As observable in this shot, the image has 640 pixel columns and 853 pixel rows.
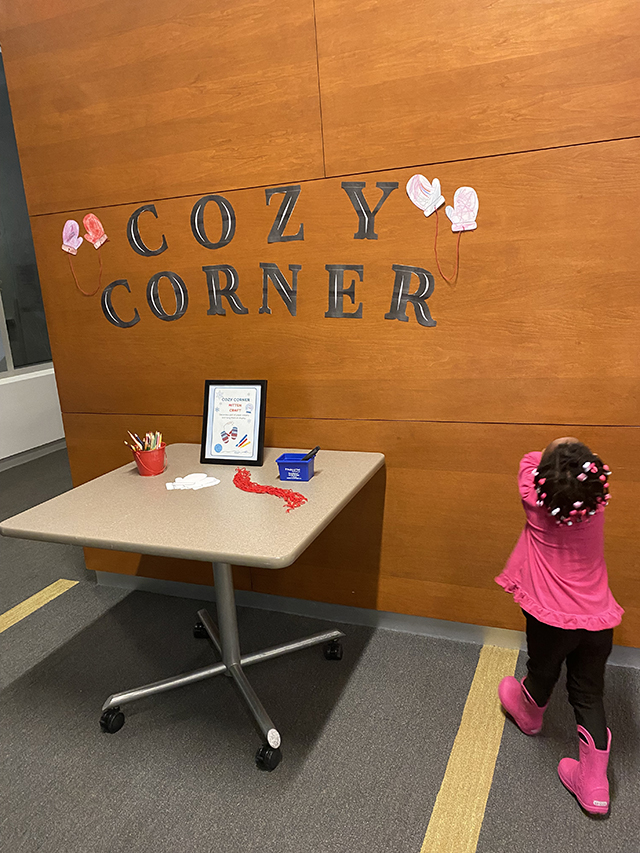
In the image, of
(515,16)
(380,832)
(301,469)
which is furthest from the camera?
(301,469)

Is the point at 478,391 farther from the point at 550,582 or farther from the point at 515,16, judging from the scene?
the point at 515,16

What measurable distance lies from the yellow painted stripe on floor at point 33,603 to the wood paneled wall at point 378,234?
2.91ft

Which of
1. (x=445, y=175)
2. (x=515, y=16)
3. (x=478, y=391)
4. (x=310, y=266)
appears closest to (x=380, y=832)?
(x=478, y=391)

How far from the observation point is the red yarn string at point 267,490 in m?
1.71

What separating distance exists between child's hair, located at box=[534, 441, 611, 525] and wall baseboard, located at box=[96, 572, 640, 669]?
898 mm

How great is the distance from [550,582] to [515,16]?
1602mm

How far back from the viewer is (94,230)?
2.41 meters

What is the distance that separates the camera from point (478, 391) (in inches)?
78.6

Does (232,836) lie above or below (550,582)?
below

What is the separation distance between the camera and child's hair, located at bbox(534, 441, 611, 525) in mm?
1419

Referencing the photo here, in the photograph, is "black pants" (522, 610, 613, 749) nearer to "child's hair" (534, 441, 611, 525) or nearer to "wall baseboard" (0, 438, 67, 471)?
"child's hair" (534, 441, 611, 525)

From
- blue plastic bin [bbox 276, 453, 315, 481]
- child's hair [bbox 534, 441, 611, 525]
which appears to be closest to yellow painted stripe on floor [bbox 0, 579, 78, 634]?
blue plastic bin [bbox 276, 453, 315, 481]

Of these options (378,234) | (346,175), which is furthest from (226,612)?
(346,175)

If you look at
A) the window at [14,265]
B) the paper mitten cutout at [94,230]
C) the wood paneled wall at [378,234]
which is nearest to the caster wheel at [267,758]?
the wood paneled wall at [378,234]
